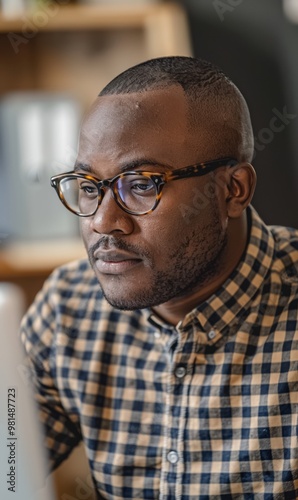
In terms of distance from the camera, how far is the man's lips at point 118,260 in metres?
0.86

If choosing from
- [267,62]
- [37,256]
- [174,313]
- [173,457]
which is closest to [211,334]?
[174,313]

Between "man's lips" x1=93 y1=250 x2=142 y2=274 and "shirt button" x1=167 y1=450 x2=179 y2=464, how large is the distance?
257 millimetres

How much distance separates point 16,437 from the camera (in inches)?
30.0

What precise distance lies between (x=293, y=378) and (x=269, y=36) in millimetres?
1113

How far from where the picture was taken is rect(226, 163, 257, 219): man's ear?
2.93 ft

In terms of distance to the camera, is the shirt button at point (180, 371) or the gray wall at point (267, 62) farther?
the gray wall at point (267, 62)

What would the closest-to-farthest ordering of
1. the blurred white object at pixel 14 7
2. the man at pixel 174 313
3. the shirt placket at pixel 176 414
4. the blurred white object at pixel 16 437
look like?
the blurred white object at pixel 16 437, the man at pixel 174 313, the shirt placket at pixel 176 414, the blurred white object at pixel 14 7

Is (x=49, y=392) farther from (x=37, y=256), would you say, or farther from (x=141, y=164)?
(x=37, y=256)

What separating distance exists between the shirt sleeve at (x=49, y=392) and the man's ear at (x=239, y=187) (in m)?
0.34

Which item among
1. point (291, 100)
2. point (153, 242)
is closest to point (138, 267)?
point (153, 242)

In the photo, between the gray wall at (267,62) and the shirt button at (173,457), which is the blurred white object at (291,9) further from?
the shirt button at (173,457)

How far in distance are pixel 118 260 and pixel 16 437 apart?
22 centimetres

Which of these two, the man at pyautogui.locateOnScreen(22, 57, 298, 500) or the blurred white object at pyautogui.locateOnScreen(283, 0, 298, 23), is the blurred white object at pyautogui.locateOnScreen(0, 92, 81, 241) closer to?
the blurred white object at pyautogui.locateOnScreen(283, 0, 298, 23)

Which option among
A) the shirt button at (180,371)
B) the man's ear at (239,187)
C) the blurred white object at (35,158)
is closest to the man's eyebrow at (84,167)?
the man's ear at (239,187)
